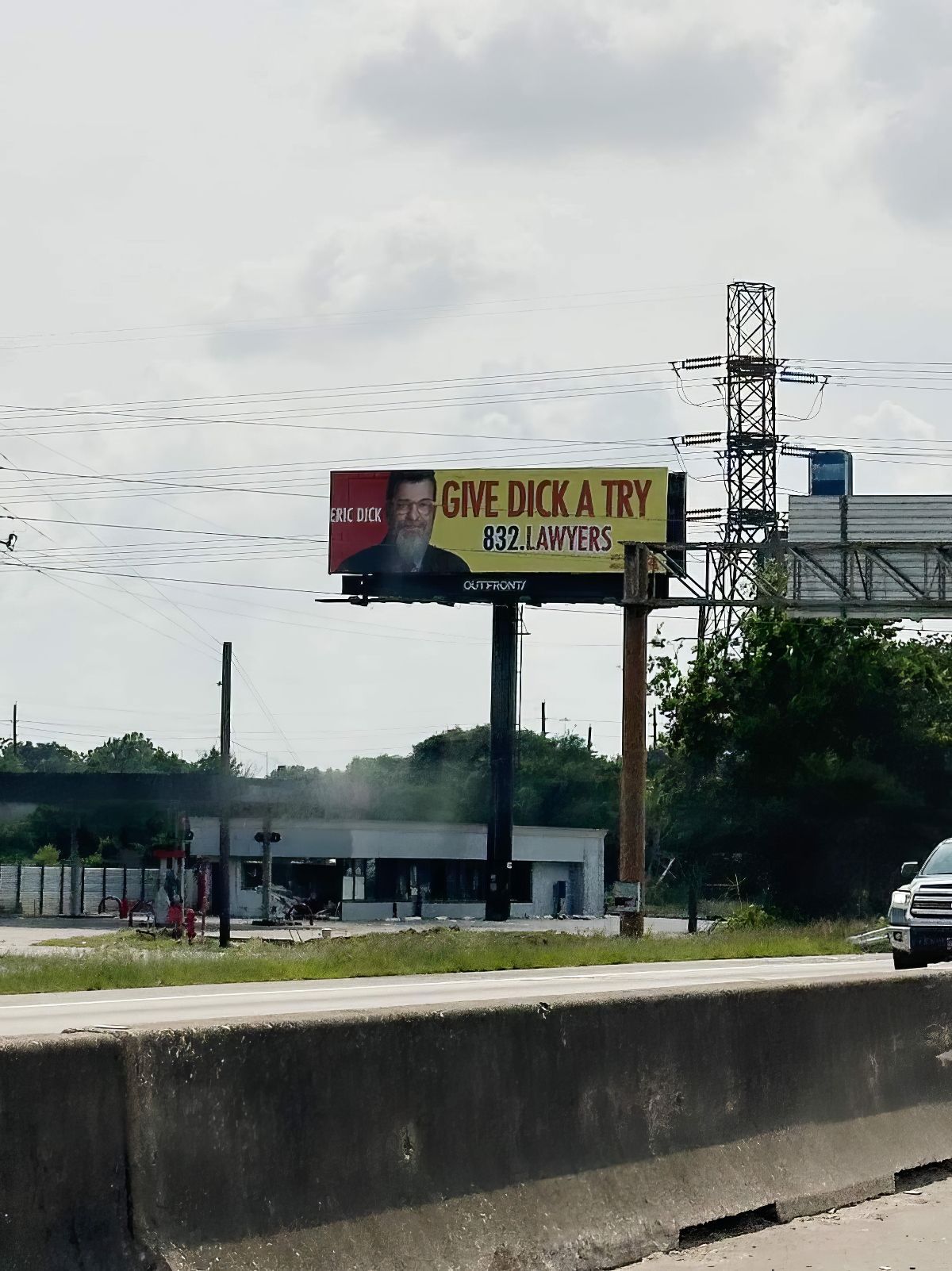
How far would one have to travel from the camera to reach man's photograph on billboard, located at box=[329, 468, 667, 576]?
66312mm

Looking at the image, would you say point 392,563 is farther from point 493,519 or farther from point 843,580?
point 843,580

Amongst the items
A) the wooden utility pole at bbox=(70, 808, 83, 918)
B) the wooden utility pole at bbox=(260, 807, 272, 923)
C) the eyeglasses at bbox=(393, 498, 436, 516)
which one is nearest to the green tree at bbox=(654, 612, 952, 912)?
the eyeglasses at bbox=(393, 498, 436, 516)

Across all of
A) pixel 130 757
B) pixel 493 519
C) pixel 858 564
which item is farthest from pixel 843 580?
pixel 130 757

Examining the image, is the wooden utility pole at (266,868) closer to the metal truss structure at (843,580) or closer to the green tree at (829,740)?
the green tree at (829,740)

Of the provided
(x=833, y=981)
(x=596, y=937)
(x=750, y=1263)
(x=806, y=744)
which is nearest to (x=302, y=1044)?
(x=750, y=1263)

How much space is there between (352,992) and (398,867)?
56262mm

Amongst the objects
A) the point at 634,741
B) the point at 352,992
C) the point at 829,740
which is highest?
the point at 829,740

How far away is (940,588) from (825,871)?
966 inches

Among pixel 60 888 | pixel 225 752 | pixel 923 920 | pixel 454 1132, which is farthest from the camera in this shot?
pixel 60 888

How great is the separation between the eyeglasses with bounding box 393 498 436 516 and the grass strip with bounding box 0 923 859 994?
27998mm

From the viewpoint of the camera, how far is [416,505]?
68.4m

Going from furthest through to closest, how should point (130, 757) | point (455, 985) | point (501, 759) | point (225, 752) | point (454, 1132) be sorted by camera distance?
point (130, 757) → point (501, 759) → point (225, 752) → point (455, 985) → point (454, 1132)

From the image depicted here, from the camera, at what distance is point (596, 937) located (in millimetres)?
37000

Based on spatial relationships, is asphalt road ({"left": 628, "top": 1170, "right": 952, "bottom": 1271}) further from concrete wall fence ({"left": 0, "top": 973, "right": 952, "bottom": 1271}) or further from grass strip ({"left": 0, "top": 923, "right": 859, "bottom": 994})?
grass strip ({"left": 0, "top": 923, "right": 859, "bottom": 994})
